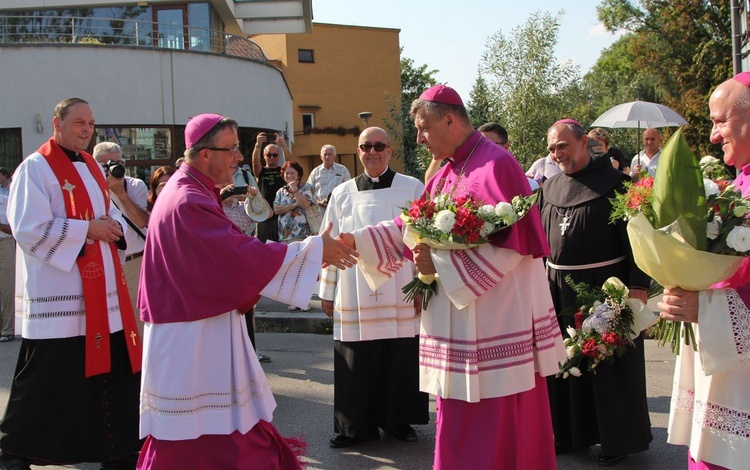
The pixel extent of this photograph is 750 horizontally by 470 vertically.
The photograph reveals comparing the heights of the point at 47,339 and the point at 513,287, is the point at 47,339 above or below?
below

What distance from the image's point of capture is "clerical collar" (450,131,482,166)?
14.6ft

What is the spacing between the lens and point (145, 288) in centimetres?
403

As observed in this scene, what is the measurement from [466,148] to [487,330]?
105 centimetres

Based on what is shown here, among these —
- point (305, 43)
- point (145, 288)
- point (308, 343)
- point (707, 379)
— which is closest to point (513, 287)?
point (707, 379)

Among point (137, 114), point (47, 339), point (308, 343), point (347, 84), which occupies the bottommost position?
point (308, 343)

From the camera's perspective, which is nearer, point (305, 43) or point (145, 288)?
point (145, 288)

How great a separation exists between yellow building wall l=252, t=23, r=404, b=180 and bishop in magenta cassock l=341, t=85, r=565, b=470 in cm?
3558

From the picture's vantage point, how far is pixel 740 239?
3.07 meters

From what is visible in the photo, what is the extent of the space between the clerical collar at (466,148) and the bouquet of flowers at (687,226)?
4.41 feet

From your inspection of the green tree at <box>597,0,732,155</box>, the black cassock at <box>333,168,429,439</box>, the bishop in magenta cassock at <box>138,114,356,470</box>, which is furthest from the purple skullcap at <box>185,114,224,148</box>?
the green tree at <box>597,0,732,155</box>

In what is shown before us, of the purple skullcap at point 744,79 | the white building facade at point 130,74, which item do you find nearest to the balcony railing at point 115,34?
the white building facade at point 130,74

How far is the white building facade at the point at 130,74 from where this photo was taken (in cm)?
1828

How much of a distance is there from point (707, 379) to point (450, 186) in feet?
5.85

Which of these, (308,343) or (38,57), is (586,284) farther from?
(38,57)
